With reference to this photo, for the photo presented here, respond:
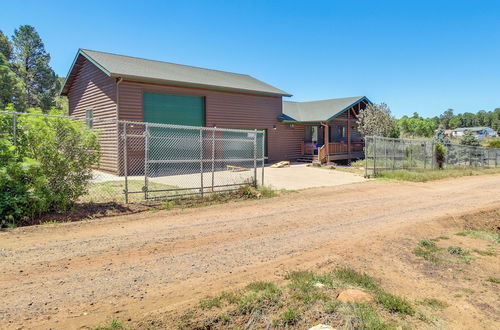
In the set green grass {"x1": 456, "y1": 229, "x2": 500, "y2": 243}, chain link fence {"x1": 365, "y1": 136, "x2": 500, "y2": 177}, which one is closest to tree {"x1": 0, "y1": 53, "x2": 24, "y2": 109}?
chain link fence {"x1": 365, "y1": 136, "x2": 500, "y2": 177}

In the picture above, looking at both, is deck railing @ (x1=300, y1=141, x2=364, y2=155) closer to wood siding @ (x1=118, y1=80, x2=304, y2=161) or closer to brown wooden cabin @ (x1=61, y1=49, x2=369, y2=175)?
brown wooden cabin @ (x1=61, y1=49, x2=369, y2=175)

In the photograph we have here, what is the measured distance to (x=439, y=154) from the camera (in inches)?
812

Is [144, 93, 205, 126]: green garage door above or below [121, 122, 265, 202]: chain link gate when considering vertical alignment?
above

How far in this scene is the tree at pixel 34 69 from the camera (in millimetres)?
37344

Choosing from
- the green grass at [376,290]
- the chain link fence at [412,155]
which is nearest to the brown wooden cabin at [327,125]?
the chain link fence at [412,155]

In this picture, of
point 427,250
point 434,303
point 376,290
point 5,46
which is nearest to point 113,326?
point 376,290

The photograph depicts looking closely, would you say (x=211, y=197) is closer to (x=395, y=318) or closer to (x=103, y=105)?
(x=395, y=318)

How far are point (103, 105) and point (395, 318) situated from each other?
54.1 feet

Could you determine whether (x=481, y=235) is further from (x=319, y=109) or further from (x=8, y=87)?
(x=8, y=87)

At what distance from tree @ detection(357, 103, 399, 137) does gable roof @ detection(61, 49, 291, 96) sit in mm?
6562

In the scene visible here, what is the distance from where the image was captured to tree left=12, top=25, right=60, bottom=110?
123 feet

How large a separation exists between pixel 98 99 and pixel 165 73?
3.72m

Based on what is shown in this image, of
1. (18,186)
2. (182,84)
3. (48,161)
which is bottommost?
(18,186)

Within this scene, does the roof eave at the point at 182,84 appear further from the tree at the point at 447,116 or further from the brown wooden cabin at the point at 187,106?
the tree at the point at 447,116
